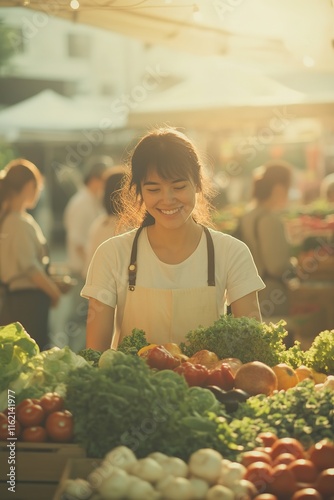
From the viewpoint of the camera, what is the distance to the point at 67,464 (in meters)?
3.14

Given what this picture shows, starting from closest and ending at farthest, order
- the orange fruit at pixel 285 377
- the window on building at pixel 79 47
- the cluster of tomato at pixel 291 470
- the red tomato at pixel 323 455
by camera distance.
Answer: the cluster of tomato at pixel 291 470
the red tomato at pixel 323 455
the orange fruit at pixel 285 377
the window on building at pixel 79 47

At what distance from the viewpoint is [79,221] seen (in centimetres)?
988

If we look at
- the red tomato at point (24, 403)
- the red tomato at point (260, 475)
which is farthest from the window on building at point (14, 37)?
the red tomato at point (260, 475)

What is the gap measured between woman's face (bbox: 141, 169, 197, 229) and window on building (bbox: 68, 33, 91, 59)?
17137 mm

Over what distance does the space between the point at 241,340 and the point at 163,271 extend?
0.56 meters

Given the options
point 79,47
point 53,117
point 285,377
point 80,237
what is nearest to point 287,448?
point 285,377

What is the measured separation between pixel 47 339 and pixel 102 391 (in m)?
→ 4.61

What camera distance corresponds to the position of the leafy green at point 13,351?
3.77 metres

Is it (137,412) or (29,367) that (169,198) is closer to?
(29,367)

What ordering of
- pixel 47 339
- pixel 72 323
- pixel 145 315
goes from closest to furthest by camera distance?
pixel 145 315 → pixel 47 339 → pixel 72 323

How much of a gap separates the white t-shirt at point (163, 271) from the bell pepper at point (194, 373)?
81 cm

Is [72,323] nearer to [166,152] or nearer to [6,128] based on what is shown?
A: [6,128]

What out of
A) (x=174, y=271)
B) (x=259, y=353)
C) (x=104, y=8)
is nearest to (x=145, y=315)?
(x=174, y=271)

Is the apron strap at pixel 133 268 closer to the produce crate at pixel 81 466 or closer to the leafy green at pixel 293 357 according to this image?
the leafy green at pixel 293 357
